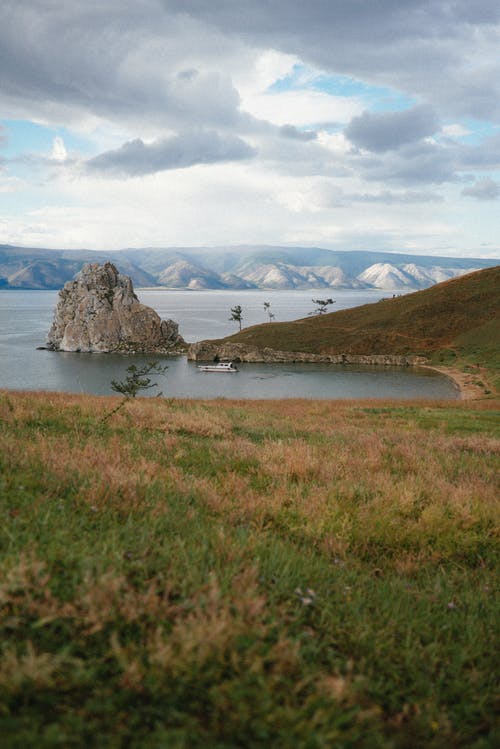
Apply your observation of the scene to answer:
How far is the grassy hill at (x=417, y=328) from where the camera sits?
9100 cm

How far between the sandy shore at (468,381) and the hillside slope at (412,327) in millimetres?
11287

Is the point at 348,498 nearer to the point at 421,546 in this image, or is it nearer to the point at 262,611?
the point at 421,546

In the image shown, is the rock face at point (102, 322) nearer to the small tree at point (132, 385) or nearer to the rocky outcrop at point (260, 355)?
the rocky outcrop at point (260, 355)

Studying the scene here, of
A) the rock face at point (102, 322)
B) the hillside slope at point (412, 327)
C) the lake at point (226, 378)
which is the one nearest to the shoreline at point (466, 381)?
the lake at point (226, 378)

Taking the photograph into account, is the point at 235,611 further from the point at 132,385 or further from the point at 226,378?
the point at 226,378

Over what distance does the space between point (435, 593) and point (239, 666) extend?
2512 millimetres

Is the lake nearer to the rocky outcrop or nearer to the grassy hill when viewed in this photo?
the rocky outcrop

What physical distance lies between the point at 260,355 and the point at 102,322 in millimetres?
41959

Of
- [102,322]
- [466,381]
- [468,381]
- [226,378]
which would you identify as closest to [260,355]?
[226,378]

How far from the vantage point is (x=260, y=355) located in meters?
97.1

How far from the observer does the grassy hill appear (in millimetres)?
91000

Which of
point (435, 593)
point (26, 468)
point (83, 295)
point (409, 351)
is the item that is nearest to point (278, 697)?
point (435, 593)

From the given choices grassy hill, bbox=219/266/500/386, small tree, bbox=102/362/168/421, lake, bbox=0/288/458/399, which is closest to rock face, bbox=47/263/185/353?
lake, bbox=0/288/458/399

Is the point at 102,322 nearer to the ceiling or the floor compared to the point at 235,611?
nearer to the ceiling
